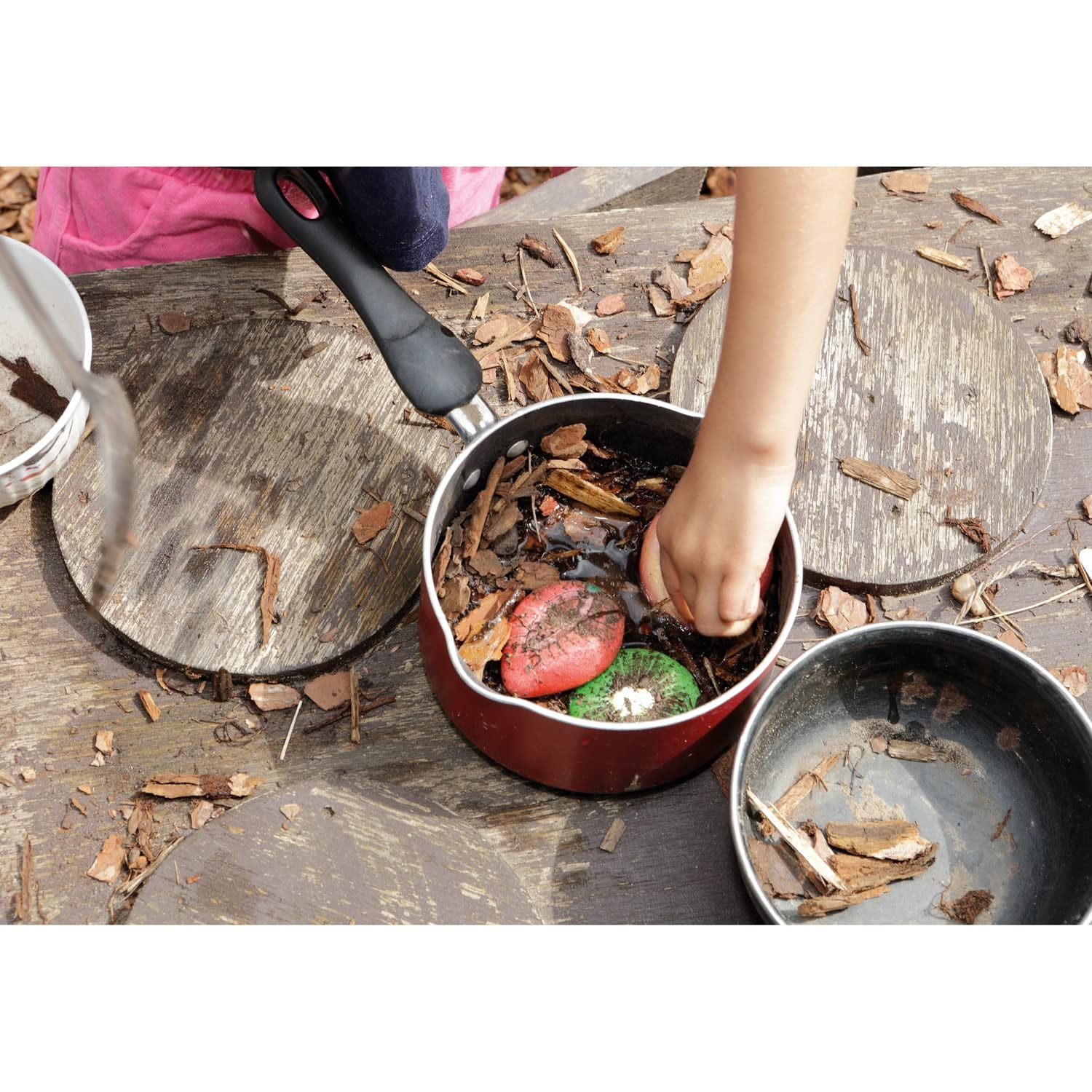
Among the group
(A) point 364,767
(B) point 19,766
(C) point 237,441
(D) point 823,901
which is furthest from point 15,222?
(D) point 823,901

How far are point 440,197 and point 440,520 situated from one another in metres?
0.28

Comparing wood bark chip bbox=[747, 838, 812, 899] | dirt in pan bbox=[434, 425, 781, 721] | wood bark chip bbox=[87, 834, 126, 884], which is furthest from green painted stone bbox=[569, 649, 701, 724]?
wood bark chip bbox=[87, 834, 126, 884]

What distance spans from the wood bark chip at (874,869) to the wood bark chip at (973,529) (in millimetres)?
247

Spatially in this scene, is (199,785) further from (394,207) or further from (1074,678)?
(1074,678)

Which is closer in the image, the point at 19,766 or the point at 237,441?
the point at 19,766

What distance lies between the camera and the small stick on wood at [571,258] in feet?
3.10

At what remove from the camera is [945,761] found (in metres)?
0.75

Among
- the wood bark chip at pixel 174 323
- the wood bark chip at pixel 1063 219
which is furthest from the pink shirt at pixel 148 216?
the wood bark chip at pixel 1063 219

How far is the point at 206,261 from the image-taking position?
94 centimetres

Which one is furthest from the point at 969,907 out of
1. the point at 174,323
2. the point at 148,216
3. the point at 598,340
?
the point at 148,216

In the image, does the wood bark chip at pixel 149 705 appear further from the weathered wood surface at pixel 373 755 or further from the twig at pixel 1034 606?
the twig at pixel 1034 606

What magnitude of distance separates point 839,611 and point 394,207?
46cm

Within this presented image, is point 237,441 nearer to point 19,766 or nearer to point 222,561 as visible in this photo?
point 222,561

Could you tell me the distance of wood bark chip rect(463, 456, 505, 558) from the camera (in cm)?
78
